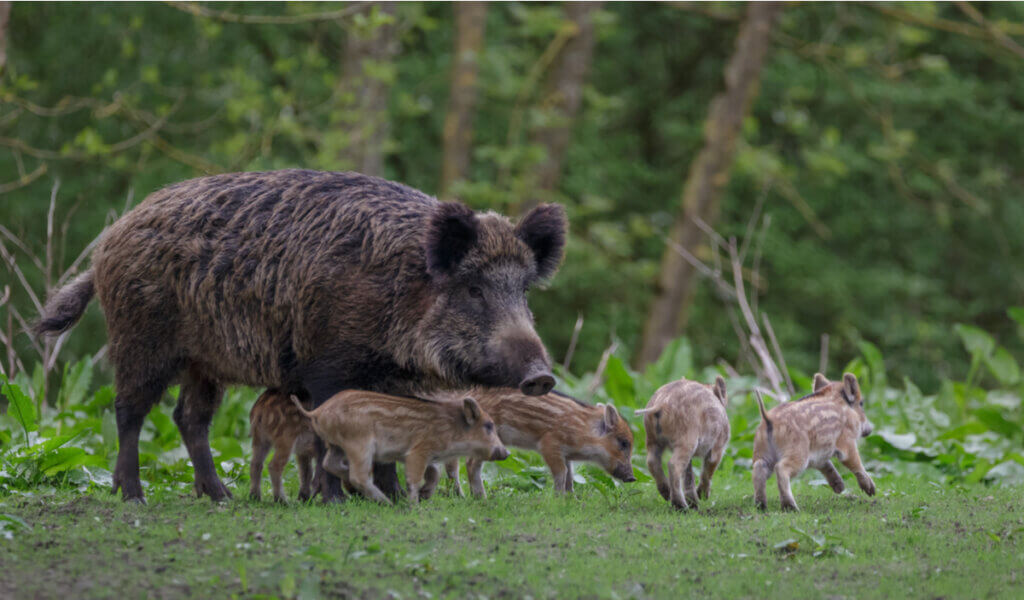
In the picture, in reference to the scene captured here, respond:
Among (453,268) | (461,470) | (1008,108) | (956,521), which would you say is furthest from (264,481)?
(1008,108)

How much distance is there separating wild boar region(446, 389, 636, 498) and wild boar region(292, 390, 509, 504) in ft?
1.60

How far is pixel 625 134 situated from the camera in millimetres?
28531

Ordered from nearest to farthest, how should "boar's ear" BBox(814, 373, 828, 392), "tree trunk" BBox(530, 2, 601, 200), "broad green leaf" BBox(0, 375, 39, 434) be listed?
1. "boar's ear" BBox(814, 373, 828, 392)
2. "broad green leaf" BBox(0, 375, 39, 434)
3. "tree trunk" BBox(530, 2, 601, 200)

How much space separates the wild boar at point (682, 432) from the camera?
731cm

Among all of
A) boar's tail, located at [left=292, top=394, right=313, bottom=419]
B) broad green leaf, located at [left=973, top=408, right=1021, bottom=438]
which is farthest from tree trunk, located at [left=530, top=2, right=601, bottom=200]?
boar's tail, located at [left=292, top=394, right=313, bottom=419]

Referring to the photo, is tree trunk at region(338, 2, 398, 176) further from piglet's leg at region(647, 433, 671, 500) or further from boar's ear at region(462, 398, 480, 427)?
piglet's leg at region(647, 433, 671, 500)

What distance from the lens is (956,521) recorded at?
7.23 meters

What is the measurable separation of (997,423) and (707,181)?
11432mm

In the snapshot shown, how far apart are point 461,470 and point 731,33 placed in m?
20.6

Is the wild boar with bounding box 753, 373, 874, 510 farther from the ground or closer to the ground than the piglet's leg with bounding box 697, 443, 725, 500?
farther from the ground

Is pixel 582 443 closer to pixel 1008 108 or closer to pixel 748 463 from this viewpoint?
pixel 748 463

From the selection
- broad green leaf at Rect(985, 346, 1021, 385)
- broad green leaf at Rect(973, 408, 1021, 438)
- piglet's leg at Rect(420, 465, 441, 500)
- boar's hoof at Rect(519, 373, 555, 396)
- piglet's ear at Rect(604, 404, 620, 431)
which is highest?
boar's hoof at Rect(519, 373, 555, 396)

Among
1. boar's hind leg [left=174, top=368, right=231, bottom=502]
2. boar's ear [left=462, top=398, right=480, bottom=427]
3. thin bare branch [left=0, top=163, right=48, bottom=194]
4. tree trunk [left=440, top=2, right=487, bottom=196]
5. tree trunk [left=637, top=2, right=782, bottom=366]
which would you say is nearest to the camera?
boar's ear [left=462, top=398, right=480, bottom=427]

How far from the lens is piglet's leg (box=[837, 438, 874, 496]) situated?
7.68 m
